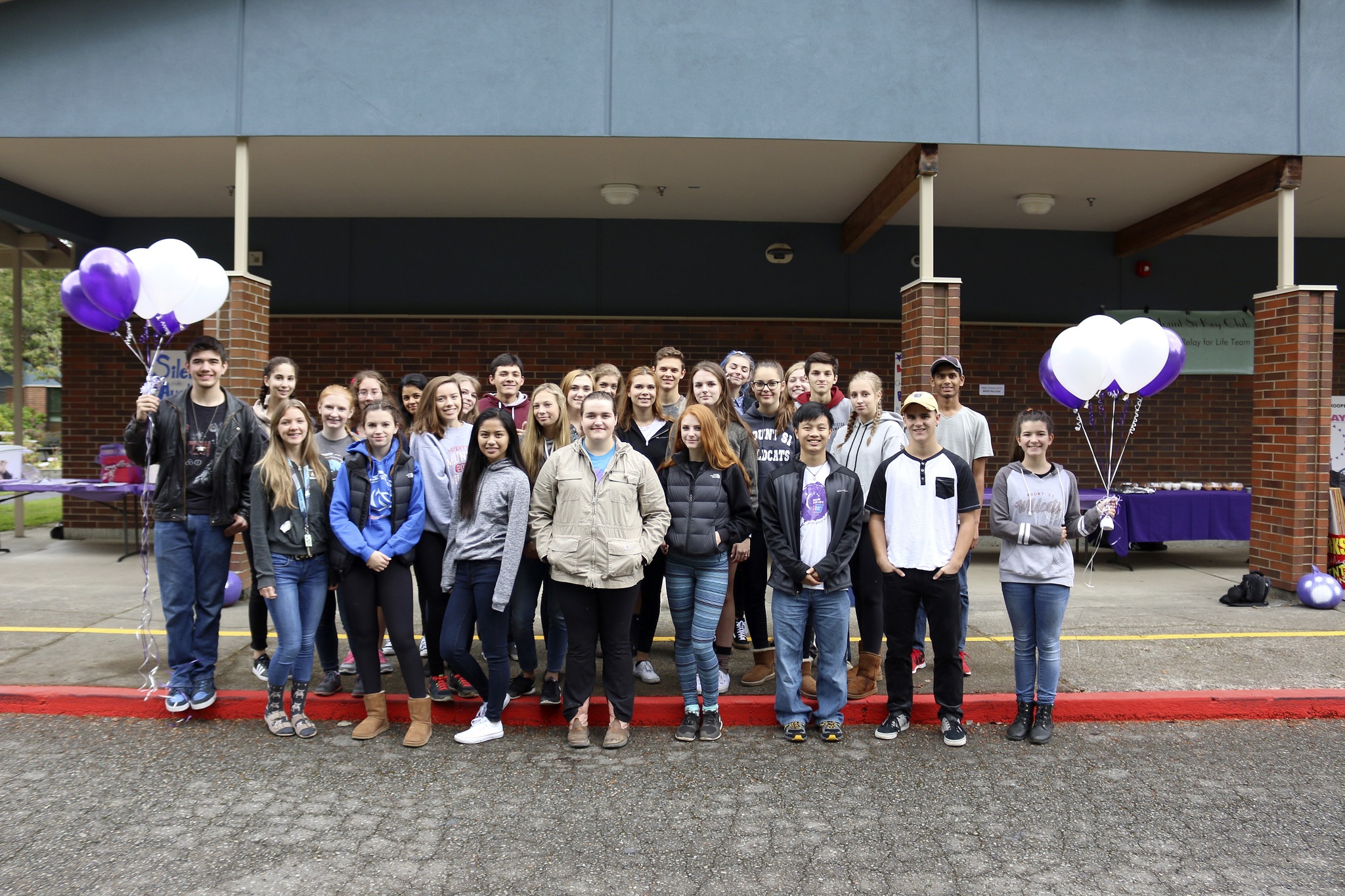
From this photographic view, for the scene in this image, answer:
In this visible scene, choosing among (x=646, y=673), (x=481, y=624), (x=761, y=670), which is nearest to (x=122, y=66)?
(x=481, y=624)

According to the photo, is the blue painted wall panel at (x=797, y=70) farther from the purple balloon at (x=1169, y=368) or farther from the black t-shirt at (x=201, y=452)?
the black t-shirt at (x=201, y=452)

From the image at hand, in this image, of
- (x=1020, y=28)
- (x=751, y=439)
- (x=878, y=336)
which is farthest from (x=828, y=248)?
(x=751, y=439)

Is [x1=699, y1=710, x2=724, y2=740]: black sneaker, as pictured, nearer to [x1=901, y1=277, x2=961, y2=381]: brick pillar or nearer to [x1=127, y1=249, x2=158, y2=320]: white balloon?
[x1=127, y1=249, x2=158, y2=320]: white balloon

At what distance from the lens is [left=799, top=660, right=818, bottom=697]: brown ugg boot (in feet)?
16.2

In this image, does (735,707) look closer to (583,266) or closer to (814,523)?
(814,523)

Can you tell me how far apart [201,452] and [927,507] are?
3.86 metres

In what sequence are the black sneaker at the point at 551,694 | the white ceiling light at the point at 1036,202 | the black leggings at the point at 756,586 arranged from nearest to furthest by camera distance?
1. the black sneaker at the point at 551,694
2. the black leggings at the point at 756,586
3. the white ceiling light at the point at 1036,202

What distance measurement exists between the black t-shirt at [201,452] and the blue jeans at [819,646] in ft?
10.1

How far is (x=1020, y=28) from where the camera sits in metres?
7.44

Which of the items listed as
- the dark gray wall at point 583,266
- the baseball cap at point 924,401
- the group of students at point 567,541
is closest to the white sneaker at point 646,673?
the group of students at point 567,541

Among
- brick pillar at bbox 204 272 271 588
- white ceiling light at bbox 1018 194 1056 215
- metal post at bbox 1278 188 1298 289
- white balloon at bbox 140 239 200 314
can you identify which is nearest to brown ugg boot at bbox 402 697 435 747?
white balloon at bbox 140 239 200 314

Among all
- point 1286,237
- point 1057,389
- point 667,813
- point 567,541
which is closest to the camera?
point 667,813

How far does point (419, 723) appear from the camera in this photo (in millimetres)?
4430

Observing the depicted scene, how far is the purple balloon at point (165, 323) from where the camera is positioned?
5.00 meters
